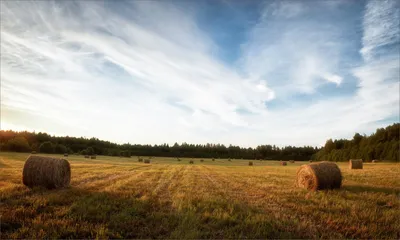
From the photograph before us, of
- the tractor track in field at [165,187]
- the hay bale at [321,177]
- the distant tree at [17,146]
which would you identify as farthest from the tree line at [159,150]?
the hay bale at [321,177]

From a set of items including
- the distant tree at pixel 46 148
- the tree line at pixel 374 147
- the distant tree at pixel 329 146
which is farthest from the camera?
the distant tree at pixel 329 146

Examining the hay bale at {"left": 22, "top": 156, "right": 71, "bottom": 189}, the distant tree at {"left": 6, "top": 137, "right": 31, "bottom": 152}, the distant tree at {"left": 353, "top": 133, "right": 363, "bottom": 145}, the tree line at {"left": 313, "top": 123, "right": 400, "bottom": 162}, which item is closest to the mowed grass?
the hay bale at {"left": 22, "top": 156, "right": 71, "bottom": 189}

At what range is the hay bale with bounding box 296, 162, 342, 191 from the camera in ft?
43.5

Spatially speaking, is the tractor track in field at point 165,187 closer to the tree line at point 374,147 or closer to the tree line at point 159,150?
the tree line at point 374,147

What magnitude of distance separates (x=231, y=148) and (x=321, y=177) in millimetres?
111850

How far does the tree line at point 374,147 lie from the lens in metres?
60.2

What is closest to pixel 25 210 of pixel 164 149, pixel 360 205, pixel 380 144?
pixel 360 205

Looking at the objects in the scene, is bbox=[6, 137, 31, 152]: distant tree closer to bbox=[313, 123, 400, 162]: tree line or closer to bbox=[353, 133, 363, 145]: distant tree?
bbox=[313, 123, 400, 162]: tree line

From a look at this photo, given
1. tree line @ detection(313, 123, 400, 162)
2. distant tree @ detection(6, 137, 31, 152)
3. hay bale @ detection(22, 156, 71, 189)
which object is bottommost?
hay bale @ detection(22, 156, 71, 189)

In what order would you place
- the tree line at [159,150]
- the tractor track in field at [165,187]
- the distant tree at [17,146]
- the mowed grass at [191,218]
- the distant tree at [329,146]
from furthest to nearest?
the tree line at [159,150]
the distant tree at [329,146]
the distant tree at [17,146]
the tractor track in field at [165,187]
the mowed grass at [191,218]

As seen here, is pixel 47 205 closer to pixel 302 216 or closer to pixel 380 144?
pixel 302 216

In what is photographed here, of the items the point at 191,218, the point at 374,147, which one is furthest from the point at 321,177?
the point at 374,147

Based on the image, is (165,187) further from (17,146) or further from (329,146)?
(329,146)

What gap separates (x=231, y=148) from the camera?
124 m
